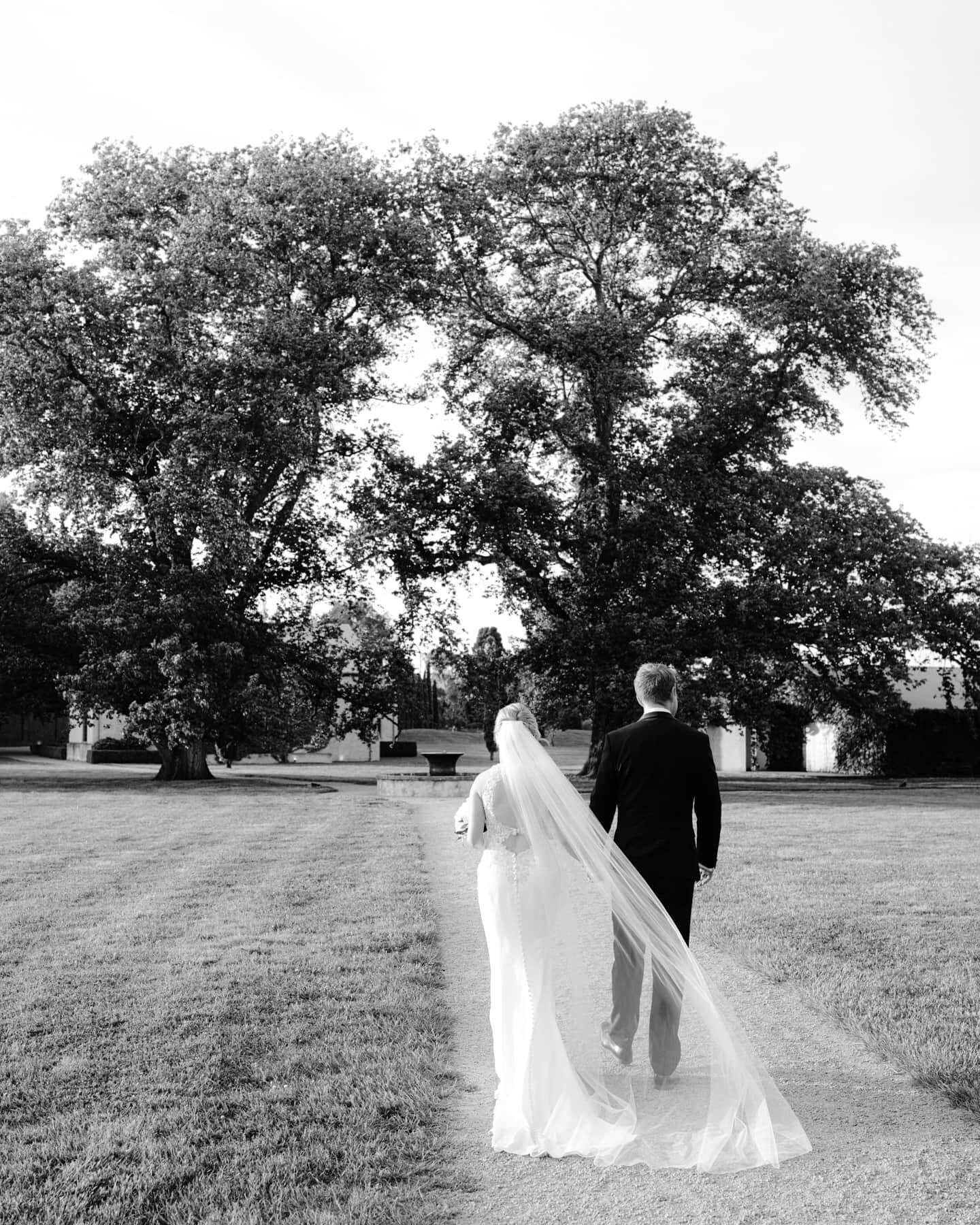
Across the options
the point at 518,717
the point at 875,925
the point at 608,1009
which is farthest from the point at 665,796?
the point at 875,925

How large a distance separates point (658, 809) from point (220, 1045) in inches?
108

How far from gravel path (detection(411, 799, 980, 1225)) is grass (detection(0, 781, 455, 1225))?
0.72 feet

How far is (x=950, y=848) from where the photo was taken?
15.9 m

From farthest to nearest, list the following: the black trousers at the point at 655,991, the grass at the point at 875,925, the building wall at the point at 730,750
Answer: the building wall at the point at 730,750, the grass at the point at 875,925, the black trousers at the point at 655,991

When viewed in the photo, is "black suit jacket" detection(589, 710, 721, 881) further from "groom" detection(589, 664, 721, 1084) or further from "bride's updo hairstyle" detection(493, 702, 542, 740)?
"bride's updo hairstyle" detection(493, 702, 542, 740)

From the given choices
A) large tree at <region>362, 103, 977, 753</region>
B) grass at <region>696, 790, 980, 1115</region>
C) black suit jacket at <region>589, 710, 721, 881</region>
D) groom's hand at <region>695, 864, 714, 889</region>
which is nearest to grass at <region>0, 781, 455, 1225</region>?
black suit jacket at <region>589, 710, 721, 881</region>

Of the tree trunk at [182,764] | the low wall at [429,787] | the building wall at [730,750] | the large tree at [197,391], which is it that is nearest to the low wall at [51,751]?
the tree trunk at [182,764]

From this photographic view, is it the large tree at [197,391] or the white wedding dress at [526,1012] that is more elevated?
the large tree at [197,391]

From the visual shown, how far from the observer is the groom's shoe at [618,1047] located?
574 centimetres

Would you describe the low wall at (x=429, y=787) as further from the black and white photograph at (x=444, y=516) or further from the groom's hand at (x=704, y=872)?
the groom's hand at (x=704, y=872)

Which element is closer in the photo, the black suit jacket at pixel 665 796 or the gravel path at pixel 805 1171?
the gravel path at pixel 805 1171

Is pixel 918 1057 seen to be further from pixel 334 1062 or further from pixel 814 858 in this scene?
pixel 814 858

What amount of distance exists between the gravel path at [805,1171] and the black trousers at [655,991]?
0.66 metres

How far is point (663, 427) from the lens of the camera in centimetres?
3161
